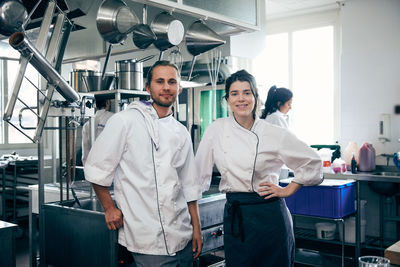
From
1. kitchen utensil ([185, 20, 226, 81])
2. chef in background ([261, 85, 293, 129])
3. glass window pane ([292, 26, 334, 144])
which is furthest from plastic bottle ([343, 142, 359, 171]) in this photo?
kitchen utensil ([185, 20, 226, 81])

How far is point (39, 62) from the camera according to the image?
180cm

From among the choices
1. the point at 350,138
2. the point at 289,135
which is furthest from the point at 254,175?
the point at 350,138

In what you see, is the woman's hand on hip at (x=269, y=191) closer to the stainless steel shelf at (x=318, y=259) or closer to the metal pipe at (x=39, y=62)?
the metal pipe at (x=39, y=62)

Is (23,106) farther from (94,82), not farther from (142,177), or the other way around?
(142,177)

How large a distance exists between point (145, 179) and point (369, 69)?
401cm

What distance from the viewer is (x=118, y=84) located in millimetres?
2822

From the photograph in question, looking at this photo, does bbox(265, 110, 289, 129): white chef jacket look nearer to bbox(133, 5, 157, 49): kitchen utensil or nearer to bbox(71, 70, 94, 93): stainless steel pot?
bbox(71, 70, 94, 93): stainless steel pot

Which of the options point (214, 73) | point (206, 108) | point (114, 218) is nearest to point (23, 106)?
point (206, 108)

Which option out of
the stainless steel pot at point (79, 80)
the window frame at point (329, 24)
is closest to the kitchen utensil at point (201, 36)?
the stainless steel pot at point (79, 80)

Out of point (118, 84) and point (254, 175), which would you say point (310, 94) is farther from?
point (254, 175)

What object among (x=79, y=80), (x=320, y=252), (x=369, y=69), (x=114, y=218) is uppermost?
(x=369, y=69)

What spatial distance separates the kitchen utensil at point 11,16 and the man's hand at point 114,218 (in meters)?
0.86

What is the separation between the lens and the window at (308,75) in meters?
5.75

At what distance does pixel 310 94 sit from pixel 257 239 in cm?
434
